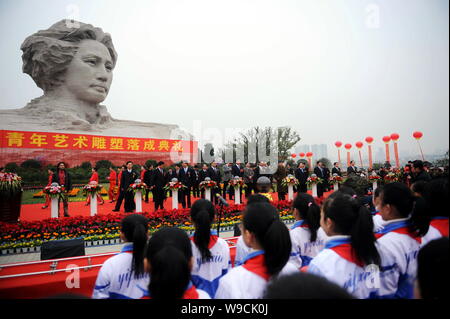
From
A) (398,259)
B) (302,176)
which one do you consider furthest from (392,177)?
(398,259)

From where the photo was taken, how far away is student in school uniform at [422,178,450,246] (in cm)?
212

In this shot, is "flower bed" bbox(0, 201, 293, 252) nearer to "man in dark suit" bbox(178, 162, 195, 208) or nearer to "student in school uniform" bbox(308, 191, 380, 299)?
"man in dark suit" bbox(178, 162, 195, 208)

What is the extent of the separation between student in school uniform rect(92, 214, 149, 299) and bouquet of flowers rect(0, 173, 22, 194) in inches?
221

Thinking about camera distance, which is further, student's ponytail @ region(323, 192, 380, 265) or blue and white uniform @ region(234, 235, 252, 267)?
blue and white uniform @ region(234, 235, 252, 267)

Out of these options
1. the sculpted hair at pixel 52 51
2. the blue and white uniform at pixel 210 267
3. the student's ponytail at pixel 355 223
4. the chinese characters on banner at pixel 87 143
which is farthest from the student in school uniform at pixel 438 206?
the sculpted hair at pixel 52 51

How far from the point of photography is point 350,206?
1764 millimetres

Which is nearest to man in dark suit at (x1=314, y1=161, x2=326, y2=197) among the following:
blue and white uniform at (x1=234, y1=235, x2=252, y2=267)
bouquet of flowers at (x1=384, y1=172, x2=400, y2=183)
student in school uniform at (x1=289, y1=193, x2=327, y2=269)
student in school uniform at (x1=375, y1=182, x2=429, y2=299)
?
bouquet of flowers at (x1=384, y1=172, x2=400, y2=183)

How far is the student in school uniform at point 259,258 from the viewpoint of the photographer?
1320mm

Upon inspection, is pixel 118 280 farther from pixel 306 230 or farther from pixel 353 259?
pixel 306 230

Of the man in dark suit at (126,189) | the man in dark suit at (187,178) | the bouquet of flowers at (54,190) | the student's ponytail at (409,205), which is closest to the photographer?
the student's ponytail at (409,205)

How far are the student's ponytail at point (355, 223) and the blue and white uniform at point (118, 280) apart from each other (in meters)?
1.45

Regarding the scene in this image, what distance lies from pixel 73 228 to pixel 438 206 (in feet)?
19.5

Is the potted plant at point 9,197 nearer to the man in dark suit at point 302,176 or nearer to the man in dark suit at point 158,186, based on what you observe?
the man in dark suit at point 158,186
